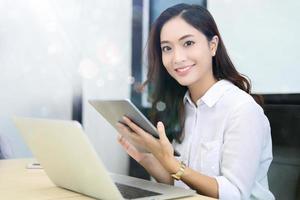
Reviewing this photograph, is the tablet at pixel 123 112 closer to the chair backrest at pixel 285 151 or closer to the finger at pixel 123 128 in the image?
the finger at pixel 123 128

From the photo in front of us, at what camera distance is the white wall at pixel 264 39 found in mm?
1805

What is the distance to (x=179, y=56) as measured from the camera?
1.29 meters

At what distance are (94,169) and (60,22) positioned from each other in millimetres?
1704

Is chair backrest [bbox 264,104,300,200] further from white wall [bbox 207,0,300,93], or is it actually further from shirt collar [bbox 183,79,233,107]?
white wall [bbox 207,0,300,93]

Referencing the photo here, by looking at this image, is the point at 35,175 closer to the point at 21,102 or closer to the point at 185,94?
the point at 185,94

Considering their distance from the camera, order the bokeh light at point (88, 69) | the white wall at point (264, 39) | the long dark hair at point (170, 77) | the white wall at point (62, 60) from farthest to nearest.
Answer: the bokeh light at point (88, 69) → the white wall at point (62, 60) → the white wall at point (264, 39) → the long dark hair at point (170, 77)

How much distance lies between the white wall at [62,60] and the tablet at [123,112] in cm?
114

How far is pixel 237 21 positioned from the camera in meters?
2.09

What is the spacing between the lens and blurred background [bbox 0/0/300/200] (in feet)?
6.18

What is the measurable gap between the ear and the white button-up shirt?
0.34 ft

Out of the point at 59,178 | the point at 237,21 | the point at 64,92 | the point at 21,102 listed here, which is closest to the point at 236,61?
the point at 237,21

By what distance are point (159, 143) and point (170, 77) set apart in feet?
1.45

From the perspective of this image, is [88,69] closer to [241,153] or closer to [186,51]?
[186,51]

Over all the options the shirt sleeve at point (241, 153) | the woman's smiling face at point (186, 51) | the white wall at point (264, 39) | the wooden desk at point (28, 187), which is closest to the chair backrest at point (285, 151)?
the shirt sleeve at point (241, 153)
